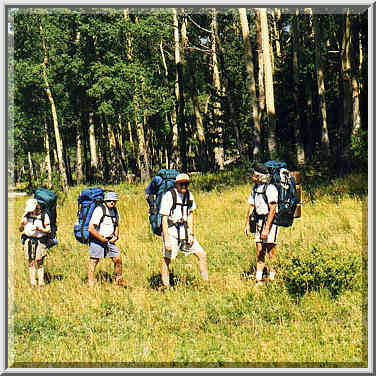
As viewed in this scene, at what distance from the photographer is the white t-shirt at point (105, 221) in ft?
24.9

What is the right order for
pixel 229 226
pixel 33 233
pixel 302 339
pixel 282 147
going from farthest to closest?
pixel 282 147 → pixel 229 226 → pixel 33 233 → pixel 302 339

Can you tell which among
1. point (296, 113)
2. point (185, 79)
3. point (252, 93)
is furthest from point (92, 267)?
point (185, 79)

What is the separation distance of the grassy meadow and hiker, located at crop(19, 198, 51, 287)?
269 mm

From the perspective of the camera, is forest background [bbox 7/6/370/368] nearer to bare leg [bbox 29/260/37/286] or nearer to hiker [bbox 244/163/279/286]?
bare leg [bbox 29/260/37/286]

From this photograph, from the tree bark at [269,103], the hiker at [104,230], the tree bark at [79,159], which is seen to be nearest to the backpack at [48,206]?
the hiker at [104,230]

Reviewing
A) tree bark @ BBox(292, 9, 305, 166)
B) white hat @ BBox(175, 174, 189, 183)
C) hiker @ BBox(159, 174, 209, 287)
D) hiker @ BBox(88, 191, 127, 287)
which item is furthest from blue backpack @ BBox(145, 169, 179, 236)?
tree bark @ BBox(292, 9, 305, 166)

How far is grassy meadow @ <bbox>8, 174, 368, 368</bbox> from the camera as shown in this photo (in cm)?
541

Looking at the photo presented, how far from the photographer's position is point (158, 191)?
7.59 m

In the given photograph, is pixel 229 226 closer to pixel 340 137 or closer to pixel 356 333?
pixel 356 333

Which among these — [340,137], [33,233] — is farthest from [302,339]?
[340,137]

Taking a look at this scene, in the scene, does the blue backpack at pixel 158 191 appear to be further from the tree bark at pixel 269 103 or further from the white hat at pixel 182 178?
the tree bark at pixel 269 103

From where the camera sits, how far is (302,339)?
5676 mm

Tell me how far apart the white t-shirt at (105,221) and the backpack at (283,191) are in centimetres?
245

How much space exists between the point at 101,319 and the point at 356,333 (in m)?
3.23
